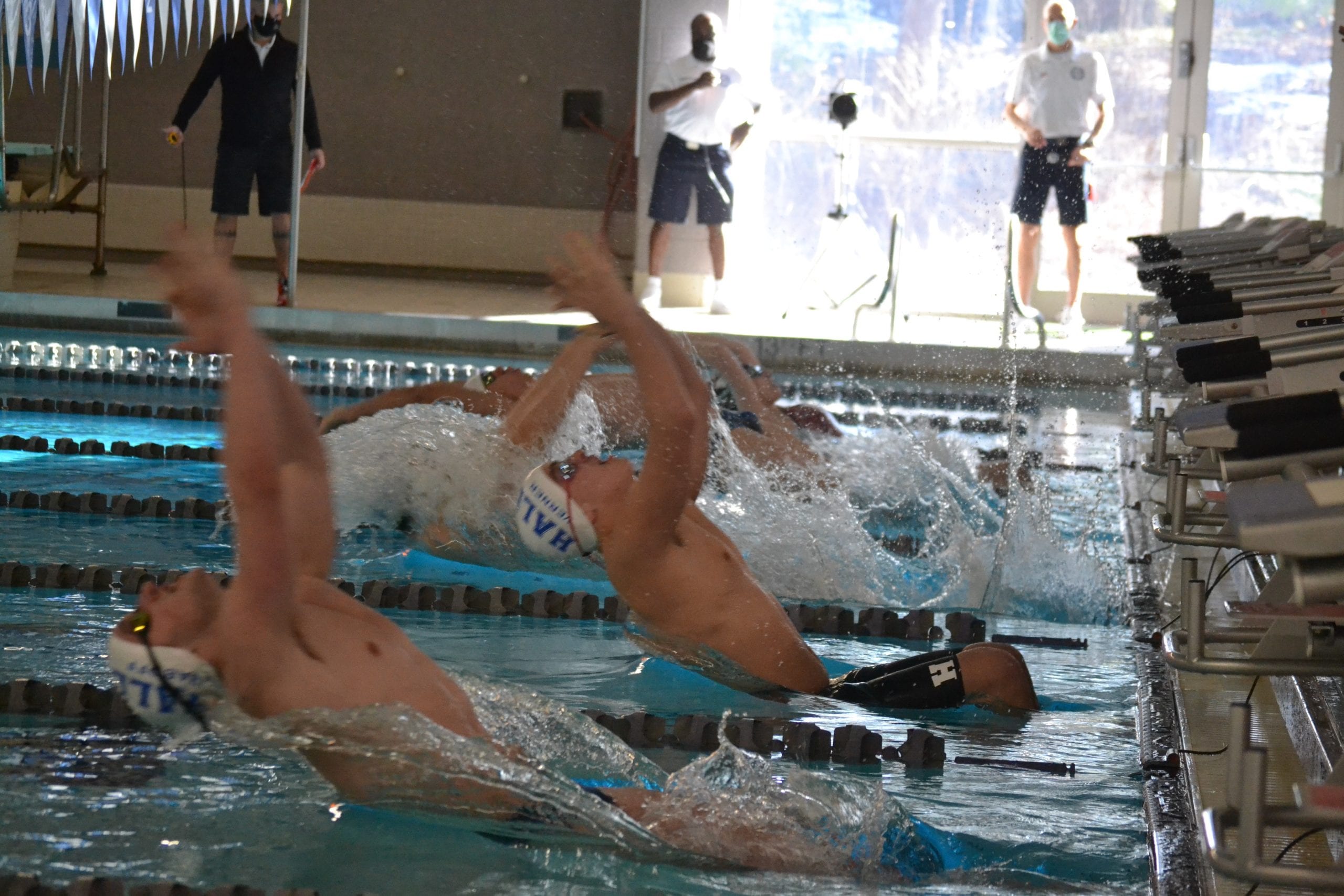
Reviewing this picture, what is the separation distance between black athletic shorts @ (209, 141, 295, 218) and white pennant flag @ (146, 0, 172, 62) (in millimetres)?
680

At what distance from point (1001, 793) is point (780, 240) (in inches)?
348

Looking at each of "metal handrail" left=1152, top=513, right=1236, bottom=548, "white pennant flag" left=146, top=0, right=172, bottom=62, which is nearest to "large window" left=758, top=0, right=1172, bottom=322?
"white pennant flag" left=146, top=0, right=172, bottom=62

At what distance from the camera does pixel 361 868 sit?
2.22 m

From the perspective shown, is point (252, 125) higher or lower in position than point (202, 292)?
higher

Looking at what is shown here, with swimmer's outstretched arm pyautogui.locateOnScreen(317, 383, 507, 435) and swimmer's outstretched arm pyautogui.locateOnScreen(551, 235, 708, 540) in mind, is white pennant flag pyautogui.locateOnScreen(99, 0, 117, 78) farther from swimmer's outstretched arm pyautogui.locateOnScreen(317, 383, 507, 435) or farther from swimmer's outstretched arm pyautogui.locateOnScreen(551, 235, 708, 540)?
swimmer's outstretched arm pyautogui.locateOnScreen(551, 235, 708, 540)

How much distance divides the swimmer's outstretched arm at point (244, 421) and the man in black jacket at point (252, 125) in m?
6.66

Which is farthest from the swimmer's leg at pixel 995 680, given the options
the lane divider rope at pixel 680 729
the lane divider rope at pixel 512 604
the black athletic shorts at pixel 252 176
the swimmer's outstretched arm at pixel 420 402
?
the black athletic shorts at pixel 252 176

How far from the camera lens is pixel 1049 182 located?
31.9 ft

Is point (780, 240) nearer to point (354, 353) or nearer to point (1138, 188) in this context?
point (1138, 188)

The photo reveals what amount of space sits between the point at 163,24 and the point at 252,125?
235 cm

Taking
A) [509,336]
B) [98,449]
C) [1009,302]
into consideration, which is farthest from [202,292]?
[1009,302]

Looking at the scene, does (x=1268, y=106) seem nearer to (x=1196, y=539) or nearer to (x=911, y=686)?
(x=911, y=686)

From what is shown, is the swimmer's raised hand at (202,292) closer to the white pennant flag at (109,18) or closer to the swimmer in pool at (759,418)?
the swimmer in pool at (759,418)

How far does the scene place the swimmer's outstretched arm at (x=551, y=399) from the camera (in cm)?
412
